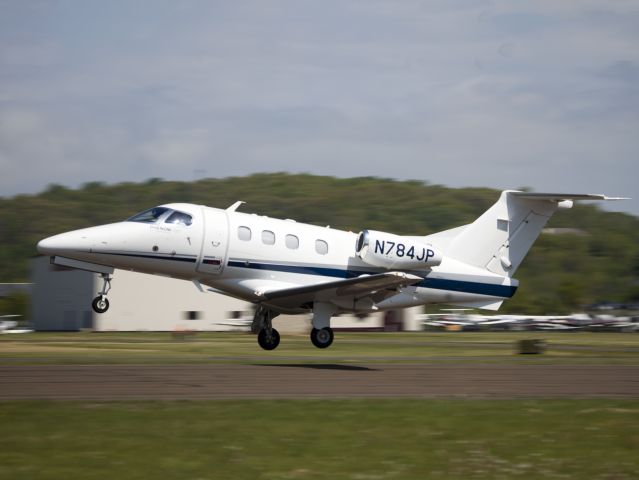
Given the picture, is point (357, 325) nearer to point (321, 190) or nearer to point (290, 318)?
point (290, 318)

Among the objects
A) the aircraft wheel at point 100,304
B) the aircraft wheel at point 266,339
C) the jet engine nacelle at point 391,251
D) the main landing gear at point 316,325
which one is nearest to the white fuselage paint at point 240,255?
the jet engine nacelle at point 391,251

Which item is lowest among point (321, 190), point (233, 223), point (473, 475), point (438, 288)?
point (473, 475)

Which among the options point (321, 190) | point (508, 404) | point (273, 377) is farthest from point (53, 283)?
point (321, 190)

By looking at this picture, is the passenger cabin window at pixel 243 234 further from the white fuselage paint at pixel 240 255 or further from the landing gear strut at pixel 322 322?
the landing gear strut at pixel 322 322

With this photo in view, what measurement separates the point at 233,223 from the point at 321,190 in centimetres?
16676

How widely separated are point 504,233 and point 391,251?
3878 mm

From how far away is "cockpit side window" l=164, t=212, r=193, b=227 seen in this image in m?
23.2

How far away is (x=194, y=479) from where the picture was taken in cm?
972

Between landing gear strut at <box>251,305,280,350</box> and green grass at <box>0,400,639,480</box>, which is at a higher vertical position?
landing gear strut at <box>251,305,280,350</box>

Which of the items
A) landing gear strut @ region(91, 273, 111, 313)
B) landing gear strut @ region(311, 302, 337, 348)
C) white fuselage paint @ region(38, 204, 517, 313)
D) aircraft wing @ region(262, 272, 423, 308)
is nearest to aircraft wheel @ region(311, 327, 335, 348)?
landing gear strut @ region(311, 302, 337, 348)

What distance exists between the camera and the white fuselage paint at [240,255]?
74.8ft

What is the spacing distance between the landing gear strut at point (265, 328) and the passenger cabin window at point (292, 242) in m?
2.16

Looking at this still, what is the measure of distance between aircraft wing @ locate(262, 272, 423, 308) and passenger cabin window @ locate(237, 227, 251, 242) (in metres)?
1.54

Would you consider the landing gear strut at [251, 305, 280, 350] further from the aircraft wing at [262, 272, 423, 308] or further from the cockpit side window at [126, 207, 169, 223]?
the cockpit side window at [126, 207, 169, 223]
